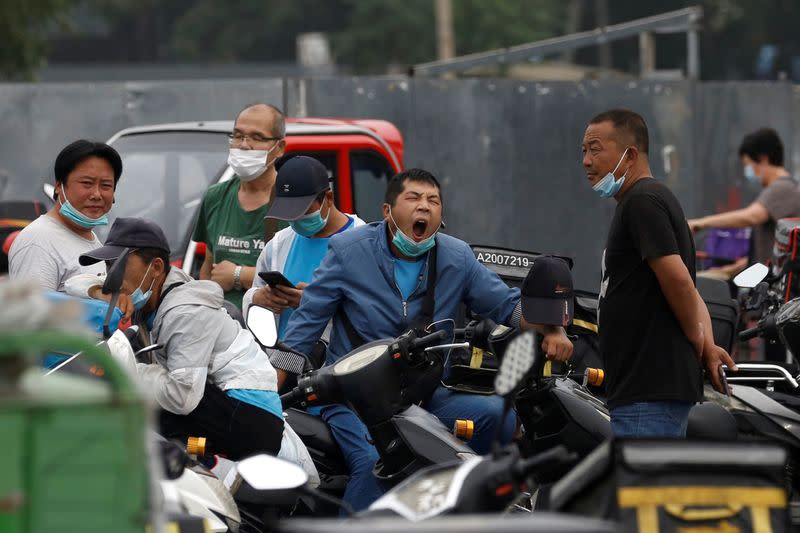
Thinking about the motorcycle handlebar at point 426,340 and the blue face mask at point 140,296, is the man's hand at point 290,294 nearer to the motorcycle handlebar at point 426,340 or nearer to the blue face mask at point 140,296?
the blue face mask at point 140,296

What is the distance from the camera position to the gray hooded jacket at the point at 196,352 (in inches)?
205

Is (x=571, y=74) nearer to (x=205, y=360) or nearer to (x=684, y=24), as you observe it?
(x=684, y=24)

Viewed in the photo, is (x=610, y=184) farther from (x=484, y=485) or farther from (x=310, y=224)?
(x=484, y=485)

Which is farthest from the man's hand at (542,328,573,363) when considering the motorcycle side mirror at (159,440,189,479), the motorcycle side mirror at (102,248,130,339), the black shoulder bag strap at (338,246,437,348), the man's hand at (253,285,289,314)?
the motorcycle side mirror at (159,440,189,479)

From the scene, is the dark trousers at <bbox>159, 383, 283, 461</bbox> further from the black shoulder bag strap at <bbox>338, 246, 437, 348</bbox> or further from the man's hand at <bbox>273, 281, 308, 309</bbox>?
the man's hand at <bbox>273, 281, 308, 309</bbox>

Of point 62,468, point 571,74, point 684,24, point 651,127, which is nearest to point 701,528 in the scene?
point 62,468

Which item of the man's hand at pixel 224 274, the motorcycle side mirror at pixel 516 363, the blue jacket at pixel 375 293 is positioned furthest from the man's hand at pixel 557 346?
the man's hand at pixel 224 274

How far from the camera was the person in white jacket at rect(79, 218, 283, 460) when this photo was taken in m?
5.25

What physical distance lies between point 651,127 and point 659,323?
905 cm

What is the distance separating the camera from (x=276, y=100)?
1333cm

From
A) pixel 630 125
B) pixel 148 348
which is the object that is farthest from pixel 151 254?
pixel 630 125

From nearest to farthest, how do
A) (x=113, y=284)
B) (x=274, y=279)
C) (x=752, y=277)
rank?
(x=113, y=284), (x=274, y=279), (x=752, y=277)

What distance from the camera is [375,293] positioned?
6.06 meters

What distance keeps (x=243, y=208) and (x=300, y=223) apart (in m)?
1.14
